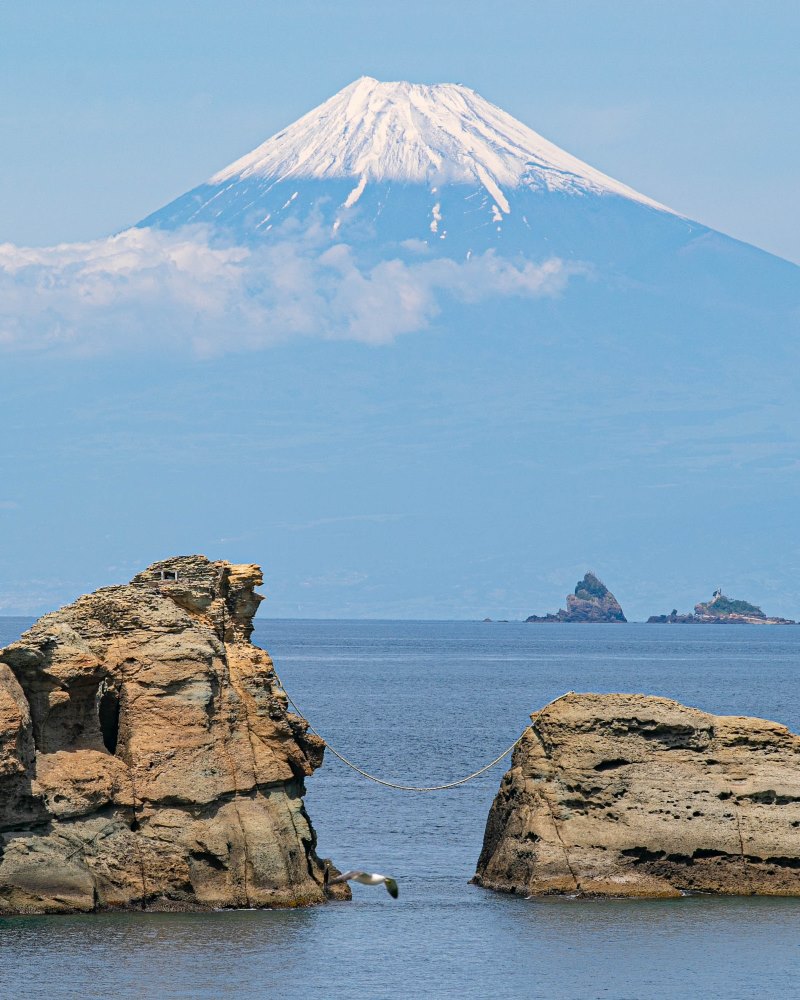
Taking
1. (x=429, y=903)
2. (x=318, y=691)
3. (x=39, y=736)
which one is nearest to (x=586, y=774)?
(x=429, y=903)

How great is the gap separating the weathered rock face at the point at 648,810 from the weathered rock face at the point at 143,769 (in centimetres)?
500

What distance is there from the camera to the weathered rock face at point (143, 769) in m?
34.7

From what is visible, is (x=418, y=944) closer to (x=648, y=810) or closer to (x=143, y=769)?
(x=648, y=810)

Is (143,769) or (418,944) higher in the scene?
(143,769)

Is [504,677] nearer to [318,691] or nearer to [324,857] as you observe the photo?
[318,691]

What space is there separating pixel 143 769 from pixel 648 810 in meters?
10.6

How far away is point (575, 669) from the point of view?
14350 centimetres

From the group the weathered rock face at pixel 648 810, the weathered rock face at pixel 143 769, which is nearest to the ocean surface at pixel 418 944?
the weathered rock face at pixel 648 810

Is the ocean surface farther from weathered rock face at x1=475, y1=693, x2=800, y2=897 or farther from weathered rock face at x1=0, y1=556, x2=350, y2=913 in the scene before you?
weathered rock face at x1=0, y1=556, x2=350, y2=913

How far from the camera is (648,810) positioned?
3803 cm

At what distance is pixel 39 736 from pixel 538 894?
1086 cm

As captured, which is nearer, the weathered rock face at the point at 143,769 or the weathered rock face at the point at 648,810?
the weathered rock face at the point at 143,769

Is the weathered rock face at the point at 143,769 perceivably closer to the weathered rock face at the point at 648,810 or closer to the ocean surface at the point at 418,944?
the ocean surface at the point at 418,944

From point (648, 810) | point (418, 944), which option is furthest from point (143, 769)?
point (648, 810)
